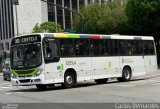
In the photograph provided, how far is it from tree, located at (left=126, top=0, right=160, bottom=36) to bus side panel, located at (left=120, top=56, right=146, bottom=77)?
20971 millimetres

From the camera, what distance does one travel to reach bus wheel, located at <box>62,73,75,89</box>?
942 inches

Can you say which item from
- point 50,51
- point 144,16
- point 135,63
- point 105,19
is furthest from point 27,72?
point 105,19

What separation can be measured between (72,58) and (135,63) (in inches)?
247

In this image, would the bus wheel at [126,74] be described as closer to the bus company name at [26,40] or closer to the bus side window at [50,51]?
the bus side window at [50,51]

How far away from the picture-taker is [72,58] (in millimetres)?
24281

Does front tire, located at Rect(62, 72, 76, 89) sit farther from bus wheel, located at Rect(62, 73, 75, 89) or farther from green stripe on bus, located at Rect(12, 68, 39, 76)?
green stripe on bus, located at Rect(12, 68, 39, 76)

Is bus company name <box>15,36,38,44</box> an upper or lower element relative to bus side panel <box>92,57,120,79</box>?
upper

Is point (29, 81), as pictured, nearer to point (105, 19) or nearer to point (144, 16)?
point (144, 16)

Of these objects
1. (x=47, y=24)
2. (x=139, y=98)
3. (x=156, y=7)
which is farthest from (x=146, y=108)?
(x=47, y=24)

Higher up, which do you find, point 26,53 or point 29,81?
point 26,53

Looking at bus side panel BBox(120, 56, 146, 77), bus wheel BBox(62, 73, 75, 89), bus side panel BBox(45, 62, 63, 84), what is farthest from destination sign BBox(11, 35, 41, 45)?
bus side panel BBox(120, 56, 146, 77)

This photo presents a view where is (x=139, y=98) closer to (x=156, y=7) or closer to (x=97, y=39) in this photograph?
(x=97, y=39)

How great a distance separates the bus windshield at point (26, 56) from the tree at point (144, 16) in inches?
1134

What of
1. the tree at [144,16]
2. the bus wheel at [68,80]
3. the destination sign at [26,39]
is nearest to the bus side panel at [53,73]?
the bus wheel at [68,80]
